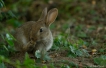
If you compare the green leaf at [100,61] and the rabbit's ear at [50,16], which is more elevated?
the rabbit's ear at [50,16]

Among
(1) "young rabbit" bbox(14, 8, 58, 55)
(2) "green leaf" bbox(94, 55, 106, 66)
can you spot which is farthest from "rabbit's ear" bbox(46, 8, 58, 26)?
(2) "green leaf" bbox(94, 55, 106, 66)

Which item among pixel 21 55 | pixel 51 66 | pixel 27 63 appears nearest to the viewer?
pixel 27 63

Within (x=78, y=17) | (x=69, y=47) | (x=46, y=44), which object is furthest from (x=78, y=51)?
(x=78, y=17)

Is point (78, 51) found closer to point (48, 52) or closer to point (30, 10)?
point (48, 52)

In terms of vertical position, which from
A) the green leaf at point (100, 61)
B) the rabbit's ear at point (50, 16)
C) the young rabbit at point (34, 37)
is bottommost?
the green leaf at point (100, 61)

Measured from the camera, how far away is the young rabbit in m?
6.19

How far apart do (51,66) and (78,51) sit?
119 centimetres

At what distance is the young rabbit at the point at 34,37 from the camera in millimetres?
6188

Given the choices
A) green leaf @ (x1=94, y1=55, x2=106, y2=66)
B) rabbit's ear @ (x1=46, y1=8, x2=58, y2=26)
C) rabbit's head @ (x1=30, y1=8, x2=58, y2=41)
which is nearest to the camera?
green leaf @ (x1=94, y1=55, x2=106, y2=66)

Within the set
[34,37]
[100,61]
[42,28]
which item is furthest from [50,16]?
[100,61]

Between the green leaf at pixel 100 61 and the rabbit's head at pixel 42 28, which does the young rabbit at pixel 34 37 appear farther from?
the green leaf at pixel 100 61

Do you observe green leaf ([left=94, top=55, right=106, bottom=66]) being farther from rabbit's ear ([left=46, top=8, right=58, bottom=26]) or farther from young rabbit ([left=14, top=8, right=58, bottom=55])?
rabbit's ear ([left=46, top=8, right=58, bottom=26])

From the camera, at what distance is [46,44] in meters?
6.45

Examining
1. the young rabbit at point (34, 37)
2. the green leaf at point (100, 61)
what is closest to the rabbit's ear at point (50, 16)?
the young rabbit at point (34, 37)
